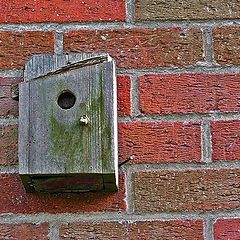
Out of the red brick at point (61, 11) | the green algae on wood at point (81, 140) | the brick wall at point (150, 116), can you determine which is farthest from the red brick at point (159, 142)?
A: the red brick at point (61, 11)

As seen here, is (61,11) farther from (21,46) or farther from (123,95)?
(123,95)

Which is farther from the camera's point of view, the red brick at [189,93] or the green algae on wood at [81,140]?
the red brick at [189,93]

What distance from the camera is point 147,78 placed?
1248 millimetres

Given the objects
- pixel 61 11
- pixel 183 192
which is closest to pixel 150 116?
pixel 183 192

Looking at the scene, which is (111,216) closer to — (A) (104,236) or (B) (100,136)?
(A) (104,236)

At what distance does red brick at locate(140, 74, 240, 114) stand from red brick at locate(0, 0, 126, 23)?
0.47 feet

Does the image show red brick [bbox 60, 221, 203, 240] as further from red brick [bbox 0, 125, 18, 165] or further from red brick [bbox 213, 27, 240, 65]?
red brick [bbox 213, 27, 240, 65]

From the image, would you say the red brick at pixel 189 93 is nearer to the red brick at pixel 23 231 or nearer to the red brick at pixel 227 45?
the red brick at pixel 227 45

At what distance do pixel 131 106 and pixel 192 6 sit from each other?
23 centimetres

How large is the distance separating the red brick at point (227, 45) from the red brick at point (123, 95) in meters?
0.18

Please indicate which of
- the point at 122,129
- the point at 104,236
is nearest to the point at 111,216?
the point at 104,236

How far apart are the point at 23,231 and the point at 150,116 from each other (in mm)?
320

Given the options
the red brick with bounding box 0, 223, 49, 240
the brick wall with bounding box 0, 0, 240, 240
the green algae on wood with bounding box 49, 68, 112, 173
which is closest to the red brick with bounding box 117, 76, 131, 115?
the brick wall with bounding box 0, 0, 240, 240

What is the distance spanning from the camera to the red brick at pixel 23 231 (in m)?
1.21
